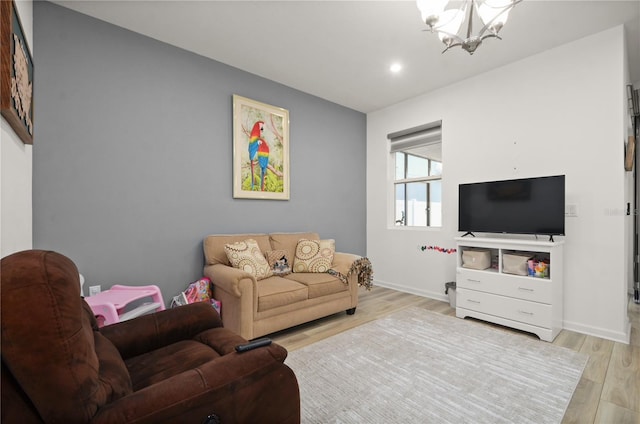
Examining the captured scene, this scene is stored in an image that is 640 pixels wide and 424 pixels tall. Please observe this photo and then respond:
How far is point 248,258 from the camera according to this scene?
299 cm

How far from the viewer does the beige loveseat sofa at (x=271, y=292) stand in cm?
255

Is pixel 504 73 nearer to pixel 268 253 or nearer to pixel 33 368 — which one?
pixel 268 253

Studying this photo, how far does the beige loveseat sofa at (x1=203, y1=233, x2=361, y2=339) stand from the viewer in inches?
A: 100

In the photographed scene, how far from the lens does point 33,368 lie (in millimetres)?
750

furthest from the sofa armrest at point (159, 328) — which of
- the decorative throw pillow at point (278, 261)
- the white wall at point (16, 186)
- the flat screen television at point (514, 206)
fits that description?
the flat screen television at point (514, 206)

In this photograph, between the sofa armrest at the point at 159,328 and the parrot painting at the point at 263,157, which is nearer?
the sofa armrest at the point at 159,328

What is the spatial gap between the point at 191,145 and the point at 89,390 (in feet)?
8.72

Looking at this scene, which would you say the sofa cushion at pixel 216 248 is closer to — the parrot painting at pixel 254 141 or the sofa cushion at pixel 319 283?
the sofa cushion at pixel 319 283

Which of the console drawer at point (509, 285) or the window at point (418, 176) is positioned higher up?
the window at point (418, 176)

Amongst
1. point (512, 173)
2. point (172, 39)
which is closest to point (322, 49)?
point (172, 39)

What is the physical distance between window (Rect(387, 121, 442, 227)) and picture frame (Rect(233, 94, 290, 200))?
1820 mm

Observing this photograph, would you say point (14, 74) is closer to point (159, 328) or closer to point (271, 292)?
point (159, 328)

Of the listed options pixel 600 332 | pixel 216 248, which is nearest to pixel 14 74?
pixel 216 248

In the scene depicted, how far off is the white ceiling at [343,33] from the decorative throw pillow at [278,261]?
83.5 inches
